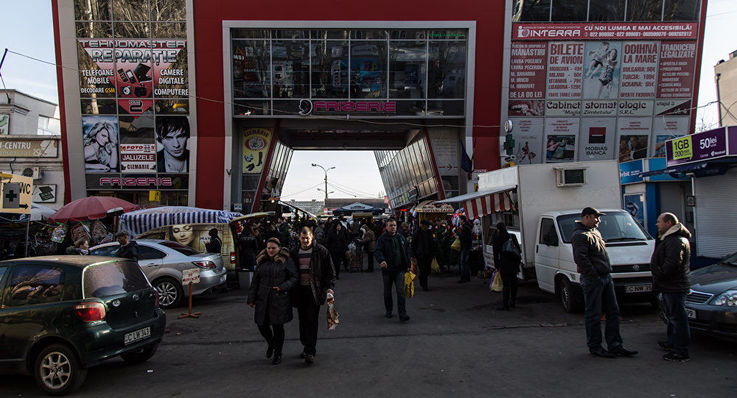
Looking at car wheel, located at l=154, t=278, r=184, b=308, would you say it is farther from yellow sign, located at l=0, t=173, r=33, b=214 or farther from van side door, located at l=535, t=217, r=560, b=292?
van side door, located at l=535, t=217, r=560, b=292

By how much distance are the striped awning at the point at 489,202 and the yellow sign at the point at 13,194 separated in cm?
1083

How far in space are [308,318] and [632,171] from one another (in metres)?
16.2

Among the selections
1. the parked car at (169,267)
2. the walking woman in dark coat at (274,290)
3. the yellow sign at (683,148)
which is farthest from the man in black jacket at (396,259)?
the yellow sign at (683,148)

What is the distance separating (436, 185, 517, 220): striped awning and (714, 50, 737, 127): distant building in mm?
31790

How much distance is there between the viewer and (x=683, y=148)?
44.3ft

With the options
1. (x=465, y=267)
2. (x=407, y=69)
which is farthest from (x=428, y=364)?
(x=407, y=69)

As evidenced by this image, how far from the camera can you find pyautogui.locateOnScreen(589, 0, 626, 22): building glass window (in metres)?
24.8

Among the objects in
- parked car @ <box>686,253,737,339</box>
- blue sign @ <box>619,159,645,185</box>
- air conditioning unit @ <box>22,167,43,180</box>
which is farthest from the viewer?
air conditioning unit @ <box>22,167,43,180</box>

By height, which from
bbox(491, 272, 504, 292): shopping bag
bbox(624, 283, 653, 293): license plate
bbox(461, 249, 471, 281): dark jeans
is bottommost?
bbox(461, 249, 471, 281): dark jeans

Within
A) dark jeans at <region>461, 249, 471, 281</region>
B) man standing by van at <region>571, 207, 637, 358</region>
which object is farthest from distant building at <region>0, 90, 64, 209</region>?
man standing by van at <region>571, 207, 637, 358</region>

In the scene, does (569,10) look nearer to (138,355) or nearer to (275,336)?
(275,336)

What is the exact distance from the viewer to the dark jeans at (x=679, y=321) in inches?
225

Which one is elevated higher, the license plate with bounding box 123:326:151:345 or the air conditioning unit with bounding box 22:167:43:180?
the air conditioning unit with bounding box 22:167:43:180

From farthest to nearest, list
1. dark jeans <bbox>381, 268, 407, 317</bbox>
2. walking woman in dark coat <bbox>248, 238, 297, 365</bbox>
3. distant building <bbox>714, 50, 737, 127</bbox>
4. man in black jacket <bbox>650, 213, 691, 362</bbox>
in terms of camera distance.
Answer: distant building <bbox>714, 50, 737, 127</bbox>, dark jeans <bbox>381, 268, 407, 317</bbox>, walking woman in dark coat <bbox>248, 238, 297, 365</bbox>, man in black jacket <bbox>650, 213, 691, 362</bbox>
